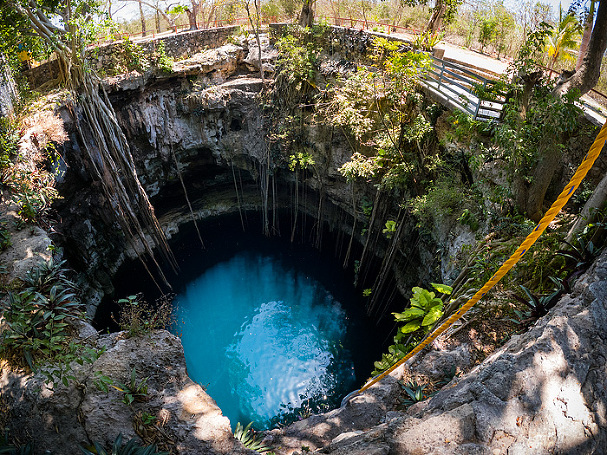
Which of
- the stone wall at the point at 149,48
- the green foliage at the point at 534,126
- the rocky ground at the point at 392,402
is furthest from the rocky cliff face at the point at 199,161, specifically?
the green foliage at the point at 534,126

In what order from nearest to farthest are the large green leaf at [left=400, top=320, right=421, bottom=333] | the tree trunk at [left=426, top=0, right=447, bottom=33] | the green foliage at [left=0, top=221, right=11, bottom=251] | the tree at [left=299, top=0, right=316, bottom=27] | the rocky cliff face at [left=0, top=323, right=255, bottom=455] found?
the rocky cliff face at [left=0, top=323, right=255, bottom=455]
the green foliage at [left=0, top=221, right=11, bottom=251]
the large green leaf at [left=400, top=320, right=421, bottom=333]
the tree trunk at [left=426, top=0, right=447, bottom=33]
the tree at [left=299, top=0, right=316, bottom=27]

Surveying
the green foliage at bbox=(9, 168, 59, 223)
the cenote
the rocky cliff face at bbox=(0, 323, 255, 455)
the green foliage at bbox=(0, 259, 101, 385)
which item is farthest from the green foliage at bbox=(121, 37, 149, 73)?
the rocky cliff face at bbox=(0, 323, 255, 455)

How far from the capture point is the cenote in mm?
8312

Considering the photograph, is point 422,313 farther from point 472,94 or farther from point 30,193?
point 30,193

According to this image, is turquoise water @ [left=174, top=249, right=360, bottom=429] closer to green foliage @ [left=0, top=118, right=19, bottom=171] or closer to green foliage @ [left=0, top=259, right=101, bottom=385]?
green foliage @ [left=0, top=259, right=101, bottom=385]

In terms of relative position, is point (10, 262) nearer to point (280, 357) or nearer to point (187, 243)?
point (280, 357)

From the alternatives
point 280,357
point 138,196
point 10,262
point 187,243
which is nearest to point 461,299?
point 280,357

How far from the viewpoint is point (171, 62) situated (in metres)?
10.5

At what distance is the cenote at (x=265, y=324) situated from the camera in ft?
27.3

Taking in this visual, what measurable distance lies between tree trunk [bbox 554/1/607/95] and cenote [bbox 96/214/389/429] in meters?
6.88

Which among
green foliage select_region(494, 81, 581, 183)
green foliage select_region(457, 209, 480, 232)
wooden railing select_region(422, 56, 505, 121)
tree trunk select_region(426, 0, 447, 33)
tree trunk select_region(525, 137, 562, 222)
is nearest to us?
green foliage select_region(494, 81, 581, 183)

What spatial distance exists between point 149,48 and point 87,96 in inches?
114

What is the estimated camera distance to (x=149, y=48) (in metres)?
10.3

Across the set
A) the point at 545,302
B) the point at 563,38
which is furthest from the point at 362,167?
the point at 545,302
